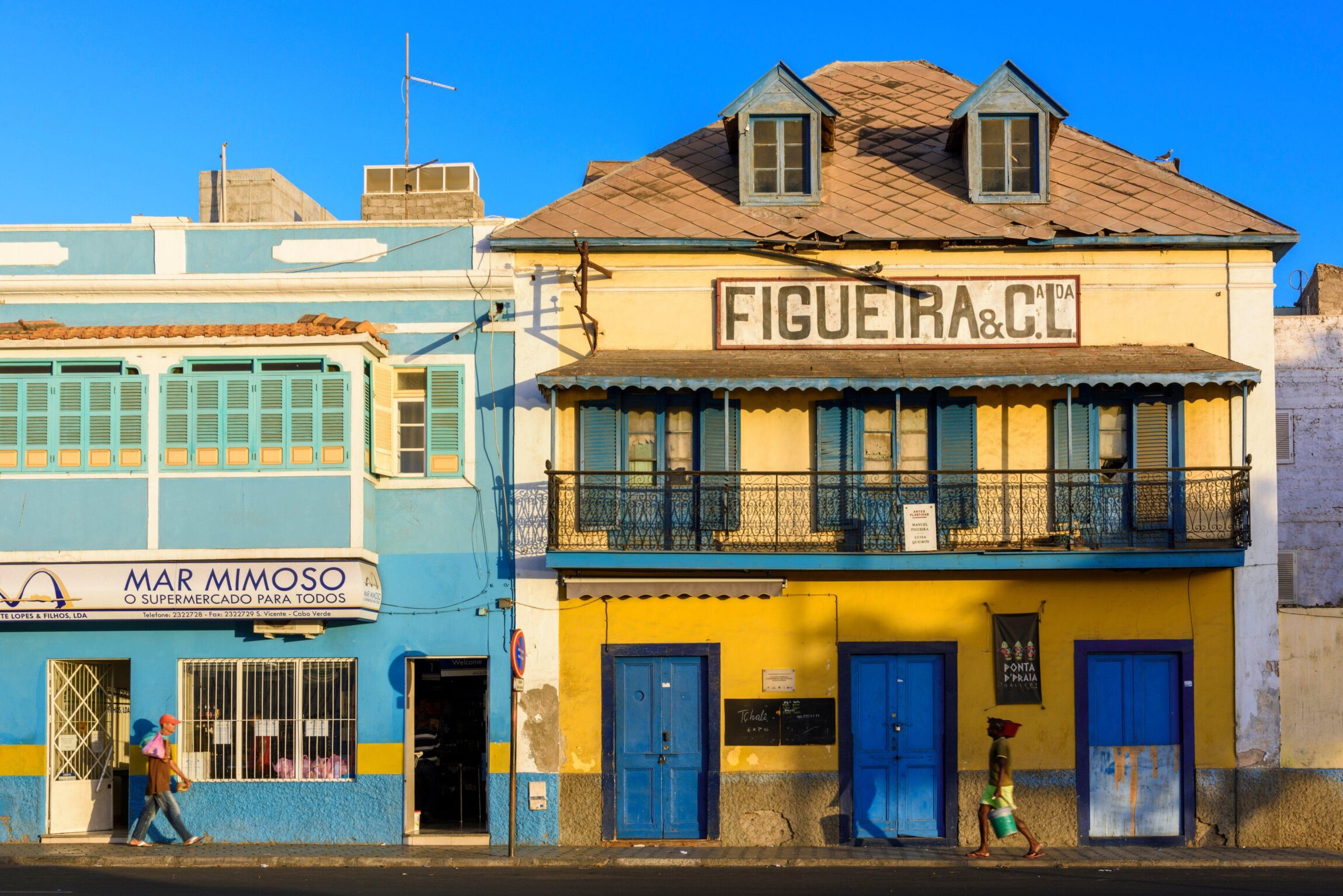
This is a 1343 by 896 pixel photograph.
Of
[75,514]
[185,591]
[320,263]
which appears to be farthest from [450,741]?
[320,263]

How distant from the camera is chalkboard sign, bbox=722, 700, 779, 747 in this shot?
711 inches

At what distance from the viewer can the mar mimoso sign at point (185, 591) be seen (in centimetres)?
1755

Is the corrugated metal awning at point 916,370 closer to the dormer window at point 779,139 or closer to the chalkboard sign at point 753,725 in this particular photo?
the dormer window at point 779,139

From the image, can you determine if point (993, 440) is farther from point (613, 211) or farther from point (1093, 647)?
point (613, 211)

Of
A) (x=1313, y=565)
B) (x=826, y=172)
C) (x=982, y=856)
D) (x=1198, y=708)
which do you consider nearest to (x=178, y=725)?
(x=982, y=856)

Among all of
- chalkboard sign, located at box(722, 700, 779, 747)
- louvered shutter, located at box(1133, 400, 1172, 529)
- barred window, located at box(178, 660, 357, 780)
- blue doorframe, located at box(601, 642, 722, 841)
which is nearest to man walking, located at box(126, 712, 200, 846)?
barred window, located at box(178, 660, 357, 780)

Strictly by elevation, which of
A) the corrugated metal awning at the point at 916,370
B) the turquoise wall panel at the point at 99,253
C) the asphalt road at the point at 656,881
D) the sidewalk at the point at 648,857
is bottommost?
the sidewalk at the point at 648,857

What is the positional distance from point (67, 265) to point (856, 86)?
11739 mm

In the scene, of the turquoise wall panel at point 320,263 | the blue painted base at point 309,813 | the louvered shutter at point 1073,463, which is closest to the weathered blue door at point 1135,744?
the louvered shutter at point 1073,463

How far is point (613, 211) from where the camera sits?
1939cm

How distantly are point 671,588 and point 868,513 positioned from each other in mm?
2692

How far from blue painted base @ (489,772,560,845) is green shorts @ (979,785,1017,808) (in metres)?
5.33

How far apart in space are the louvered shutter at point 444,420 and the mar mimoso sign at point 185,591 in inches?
71.2

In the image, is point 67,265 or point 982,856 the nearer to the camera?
point 982,856
